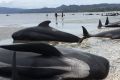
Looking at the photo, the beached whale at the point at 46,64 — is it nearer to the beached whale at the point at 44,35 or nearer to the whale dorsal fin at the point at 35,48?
the whale dorsal fin at the point at 35,48

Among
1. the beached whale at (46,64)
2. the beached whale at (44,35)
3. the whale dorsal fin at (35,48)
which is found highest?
the whale dorsal fin at (35,48)

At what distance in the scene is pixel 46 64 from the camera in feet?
31.8

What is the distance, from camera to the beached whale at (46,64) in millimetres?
9531

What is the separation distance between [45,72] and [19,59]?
861mm

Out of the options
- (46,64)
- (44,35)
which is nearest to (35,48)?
(46,64)

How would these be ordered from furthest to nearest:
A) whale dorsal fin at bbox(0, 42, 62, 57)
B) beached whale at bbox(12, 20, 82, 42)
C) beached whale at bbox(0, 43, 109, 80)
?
beached whale at bbox(12, 20, 82, 42) → whale dorsal fin at bbox(0, 42, 62, 57) → beached whale at bbox(0, 43, 109, 80)

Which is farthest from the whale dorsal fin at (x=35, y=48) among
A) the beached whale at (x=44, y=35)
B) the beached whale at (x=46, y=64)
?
the beached whale at (x=44, y=35)

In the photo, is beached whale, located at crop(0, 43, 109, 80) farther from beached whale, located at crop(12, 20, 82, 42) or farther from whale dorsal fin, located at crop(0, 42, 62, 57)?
beached whale, located at crop(12, 20, 82, 42)

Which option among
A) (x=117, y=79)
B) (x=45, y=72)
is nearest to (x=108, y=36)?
(x=117, y=79)

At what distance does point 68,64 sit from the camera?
32.6 ft

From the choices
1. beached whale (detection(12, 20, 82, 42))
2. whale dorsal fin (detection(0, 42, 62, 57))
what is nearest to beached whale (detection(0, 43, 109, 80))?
whale dorsal fin (detection(0, 42, 62, 57))

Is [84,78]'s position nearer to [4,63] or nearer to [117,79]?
[117,79]

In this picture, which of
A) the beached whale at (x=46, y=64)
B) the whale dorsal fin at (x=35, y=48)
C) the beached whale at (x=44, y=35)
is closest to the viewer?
the beached whale at (x=46, y=64)

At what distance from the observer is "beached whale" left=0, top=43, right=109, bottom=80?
953 centimetres
